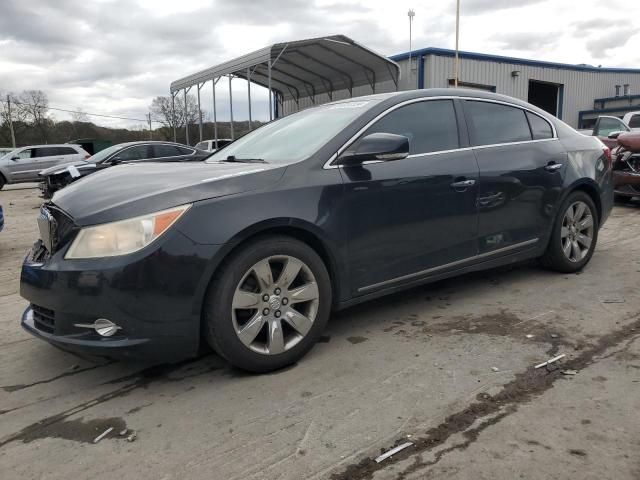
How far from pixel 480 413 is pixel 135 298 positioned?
1.72 meters

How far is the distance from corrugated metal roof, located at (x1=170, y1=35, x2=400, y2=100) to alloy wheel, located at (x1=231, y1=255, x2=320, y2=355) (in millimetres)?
17103

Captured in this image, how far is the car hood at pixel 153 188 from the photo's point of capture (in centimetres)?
261

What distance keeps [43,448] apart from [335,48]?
64.7 ft

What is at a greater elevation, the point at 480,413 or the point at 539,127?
the point at 539,127

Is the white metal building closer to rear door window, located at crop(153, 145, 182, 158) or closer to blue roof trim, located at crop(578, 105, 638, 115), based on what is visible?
blue roof trim, located at crop(578, 105, 638, 115)

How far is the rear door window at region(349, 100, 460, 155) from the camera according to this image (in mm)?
3502

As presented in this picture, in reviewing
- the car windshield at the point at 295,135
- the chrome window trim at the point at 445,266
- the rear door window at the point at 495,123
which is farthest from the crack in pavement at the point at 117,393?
the rear door window at the point at 495,123

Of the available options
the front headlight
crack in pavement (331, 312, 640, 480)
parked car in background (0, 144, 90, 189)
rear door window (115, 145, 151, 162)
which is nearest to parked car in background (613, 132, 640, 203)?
crack in pavement (331, 312, 640, 480)

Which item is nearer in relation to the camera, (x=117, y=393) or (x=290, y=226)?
(x=117, y=393)

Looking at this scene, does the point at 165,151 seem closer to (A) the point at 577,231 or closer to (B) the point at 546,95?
(A) the point at 577,231

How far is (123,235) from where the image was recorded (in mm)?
2545

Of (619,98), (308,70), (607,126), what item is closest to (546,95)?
(619,98)

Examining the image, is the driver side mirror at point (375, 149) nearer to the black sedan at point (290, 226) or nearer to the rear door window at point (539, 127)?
the black sedan at point (290, 226)

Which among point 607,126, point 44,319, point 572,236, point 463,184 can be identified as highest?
point 607,126
